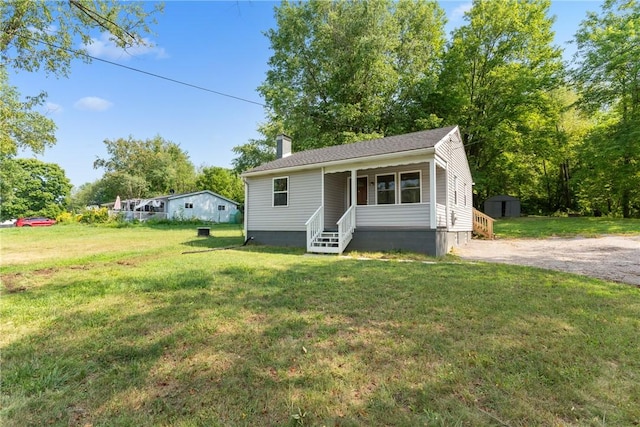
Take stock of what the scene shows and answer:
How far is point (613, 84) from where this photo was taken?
62.6ft

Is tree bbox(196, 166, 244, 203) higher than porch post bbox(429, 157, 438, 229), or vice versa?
tree bbox(196, 166, 244, 203)

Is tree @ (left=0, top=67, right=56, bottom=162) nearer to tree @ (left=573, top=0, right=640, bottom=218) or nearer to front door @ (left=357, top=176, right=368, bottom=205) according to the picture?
front door @ (left=357, top=176, right=368, bottom=205)

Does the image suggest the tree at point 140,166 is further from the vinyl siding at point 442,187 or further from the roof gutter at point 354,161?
the vinyl siding at point 442,187

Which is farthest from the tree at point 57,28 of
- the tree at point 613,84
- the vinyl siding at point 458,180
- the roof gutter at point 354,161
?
the tree at point 613,84

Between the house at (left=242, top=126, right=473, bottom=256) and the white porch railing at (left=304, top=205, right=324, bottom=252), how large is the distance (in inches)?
1.2

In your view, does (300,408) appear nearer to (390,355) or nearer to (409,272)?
(390,355)

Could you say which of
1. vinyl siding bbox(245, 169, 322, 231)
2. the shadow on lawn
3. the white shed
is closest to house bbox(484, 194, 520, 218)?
vinyl siding bbox(245, 169, 322, 231)

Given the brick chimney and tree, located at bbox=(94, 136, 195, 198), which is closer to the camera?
the brick chimney

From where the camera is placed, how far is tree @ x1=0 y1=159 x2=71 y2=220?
132 feet

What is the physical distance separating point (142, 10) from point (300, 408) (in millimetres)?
7723

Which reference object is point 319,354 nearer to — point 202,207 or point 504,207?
point 504,207

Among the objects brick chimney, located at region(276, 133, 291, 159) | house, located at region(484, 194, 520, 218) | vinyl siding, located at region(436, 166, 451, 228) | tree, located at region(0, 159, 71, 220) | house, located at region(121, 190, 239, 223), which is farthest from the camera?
tree, located at region(0, 159, 71, 220)

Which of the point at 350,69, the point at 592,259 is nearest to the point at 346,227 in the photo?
the point at 592,259

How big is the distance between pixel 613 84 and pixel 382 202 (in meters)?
19.8
